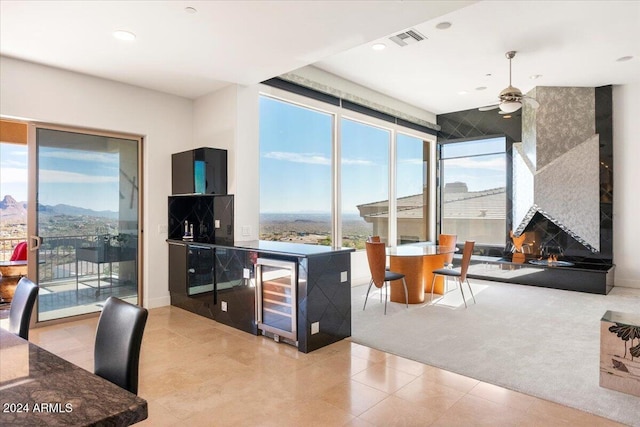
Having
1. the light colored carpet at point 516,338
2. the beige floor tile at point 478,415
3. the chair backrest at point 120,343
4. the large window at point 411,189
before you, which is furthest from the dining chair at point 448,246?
the chair backrest at point 120,343

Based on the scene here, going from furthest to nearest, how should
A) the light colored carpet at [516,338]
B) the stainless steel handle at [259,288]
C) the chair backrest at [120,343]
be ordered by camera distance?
the stainless steel handle at [259,288] < the light colored carpet at [516,338] < the chair backrest at [120,343]

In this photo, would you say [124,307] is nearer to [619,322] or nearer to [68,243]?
[619,322]

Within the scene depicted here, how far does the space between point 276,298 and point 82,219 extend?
2696 mm

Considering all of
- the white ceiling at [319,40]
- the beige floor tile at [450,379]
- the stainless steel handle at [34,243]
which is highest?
the white ceiling at [319,40]

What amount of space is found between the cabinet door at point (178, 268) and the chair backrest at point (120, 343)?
3.34 m

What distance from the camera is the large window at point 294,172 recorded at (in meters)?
5.26

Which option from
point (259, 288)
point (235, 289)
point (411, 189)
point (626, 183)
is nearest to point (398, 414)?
point (259, 288)

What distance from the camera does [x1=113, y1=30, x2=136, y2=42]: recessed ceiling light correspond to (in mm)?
3324

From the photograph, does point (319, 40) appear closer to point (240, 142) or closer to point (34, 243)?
point (240, 142)

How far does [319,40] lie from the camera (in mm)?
3521

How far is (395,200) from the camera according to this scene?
7.53 m

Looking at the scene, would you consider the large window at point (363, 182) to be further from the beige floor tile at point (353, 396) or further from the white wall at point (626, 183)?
the white wall at point (626, 183)

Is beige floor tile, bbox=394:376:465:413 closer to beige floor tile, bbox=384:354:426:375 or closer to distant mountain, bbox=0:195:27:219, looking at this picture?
beige floor tile, bbox=384:354:426:375

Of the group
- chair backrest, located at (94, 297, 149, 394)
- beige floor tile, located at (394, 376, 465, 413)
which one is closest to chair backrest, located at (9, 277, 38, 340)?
chair backrest, located at (94, 297, 149, 394)
